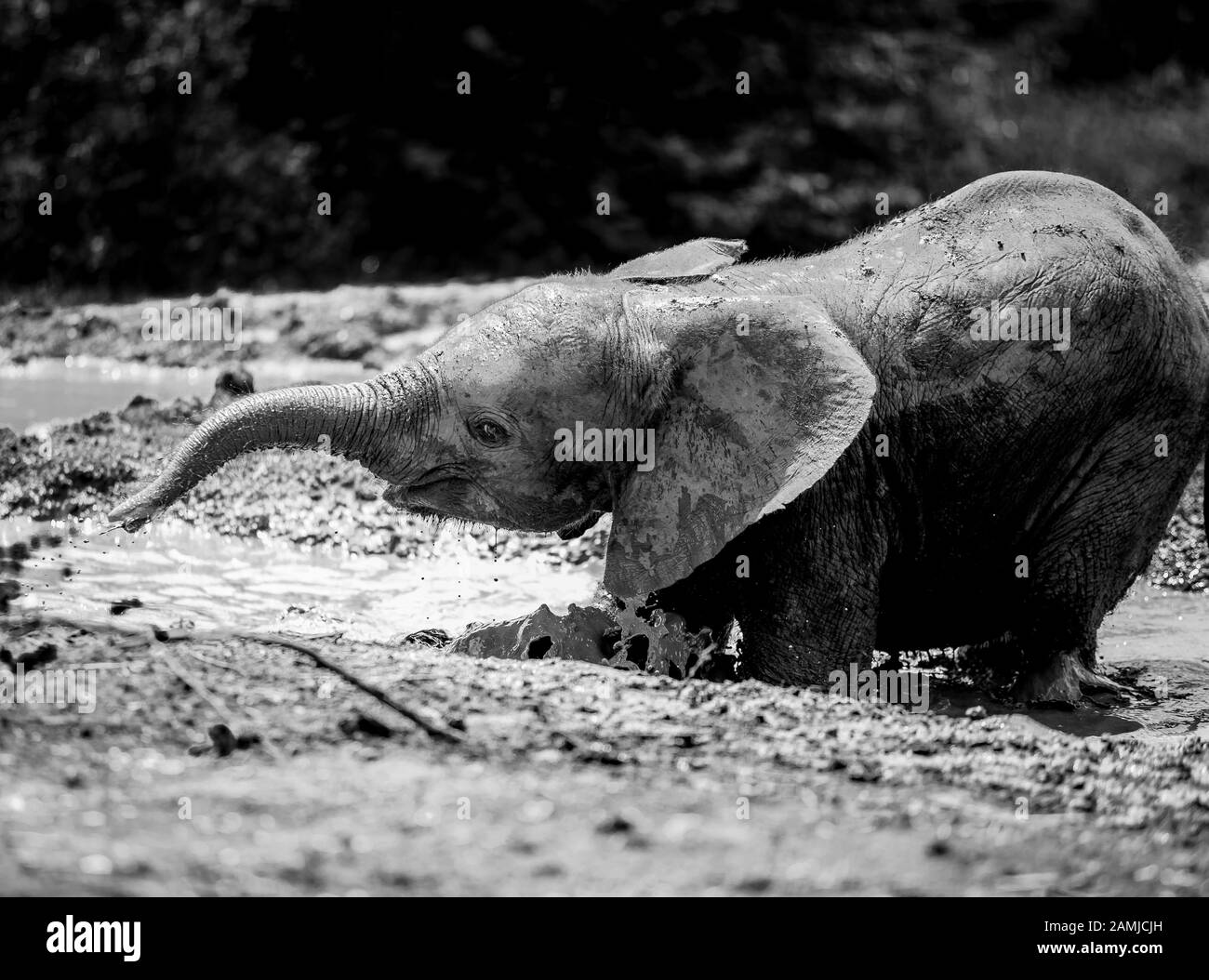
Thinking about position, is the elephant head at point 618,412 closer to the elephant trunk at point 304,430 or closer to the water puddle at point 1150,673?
the elephant trunk at point 304,430

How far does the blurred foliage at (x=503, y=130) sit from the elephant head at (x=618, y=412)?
14702mm

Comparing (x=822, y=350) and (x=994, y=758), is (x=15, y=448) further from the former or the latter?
(x=994, y=758)

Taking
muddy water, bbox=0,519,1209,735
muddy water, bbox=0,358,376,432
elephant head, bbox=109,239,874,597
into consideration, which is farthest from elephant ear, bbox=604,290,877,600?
muddy water, bbox=0,358,376,432

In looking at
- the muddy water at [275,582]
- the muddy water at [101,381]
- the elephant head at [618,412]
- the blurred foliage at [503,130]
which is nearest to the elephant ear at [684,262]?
the elephant head at [618,412]

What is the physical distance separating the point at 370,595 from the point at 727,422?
3.28 m

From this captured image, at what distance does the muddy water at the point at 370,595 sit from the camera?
8.28 m

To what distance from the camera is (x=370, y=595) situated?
9609mm

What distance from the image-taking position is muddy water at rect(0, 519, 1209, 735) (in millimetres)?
8281

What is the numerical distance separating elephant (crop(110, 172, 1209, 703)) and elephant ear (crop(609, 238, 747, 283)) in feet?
A: 0.10

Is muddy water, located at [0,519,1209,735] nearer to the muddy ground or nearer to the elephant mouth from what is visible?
the muddy ground

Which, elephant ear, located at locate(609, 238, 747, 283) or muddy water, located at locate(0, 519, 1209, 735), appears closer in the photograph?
elephant ear, located at locate(609, 238, 747, 283)

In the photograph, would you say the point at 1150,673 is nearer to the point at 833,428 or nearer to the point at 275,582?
the point at 833,428

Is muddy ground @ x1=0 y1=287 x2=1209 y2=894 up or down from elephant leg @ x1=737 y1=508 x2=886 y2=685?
down

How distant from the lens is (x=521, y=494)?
7195mm
